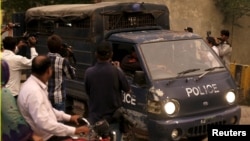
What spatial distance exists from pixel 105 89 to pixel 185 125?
1.36 m

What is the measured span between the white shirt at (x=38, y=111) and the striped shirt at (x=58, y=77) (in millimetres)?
1754

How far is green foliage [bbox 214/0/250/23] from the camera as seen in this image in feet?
50.4

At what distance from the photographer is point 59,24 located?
8.11 meters

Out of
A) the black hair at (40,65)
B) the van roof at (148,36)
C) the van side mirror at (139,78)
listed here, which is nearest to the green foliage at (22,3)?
the van roof at (148,36)

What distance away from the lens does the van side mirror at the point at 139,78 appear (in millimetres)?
5714

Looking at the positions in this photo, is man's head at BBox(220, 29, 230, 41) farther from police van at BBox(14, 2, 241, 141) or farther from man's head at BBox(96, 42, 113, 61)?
man's head at BBox(96, 42, 113, 61)

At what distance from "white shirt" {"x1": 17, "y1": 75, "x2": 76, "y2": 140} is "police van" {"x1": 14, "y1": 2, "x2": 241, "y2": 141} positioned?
6.77 feet

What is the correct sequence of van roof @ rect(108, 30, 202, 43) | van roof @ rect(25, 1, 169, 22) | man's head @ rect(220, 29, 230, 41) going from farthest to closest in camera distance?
man's head @ rect(220, 29, 230, 41) → van roof @ rect(25, 1, 169, 22) → van roof @ rect(108, 30, 202, 43)

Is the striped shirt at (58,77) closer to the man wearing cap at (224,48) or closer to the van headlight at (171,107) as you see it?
the van headlight at (171,107)

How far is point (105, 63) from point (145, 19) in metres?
2.64

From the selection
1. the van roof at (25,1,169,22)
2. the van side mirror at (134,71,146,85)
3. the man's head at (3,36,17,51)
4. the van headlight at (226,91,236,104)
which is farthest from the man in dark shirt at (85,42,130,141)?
the van roof at (25,1,169,22)

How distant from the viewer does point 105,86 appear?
4.92 metres

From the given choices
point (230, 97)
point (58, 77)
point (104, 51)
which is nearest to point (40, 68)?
point (104, 51)

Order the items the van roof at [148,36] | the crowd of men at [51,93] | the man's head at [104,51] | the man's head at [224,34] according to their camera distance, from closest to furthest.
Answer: the crowd of men at [51,93] < the man's head at [104,51] < the van roof at [148,36] < the man's head at [224,34]
